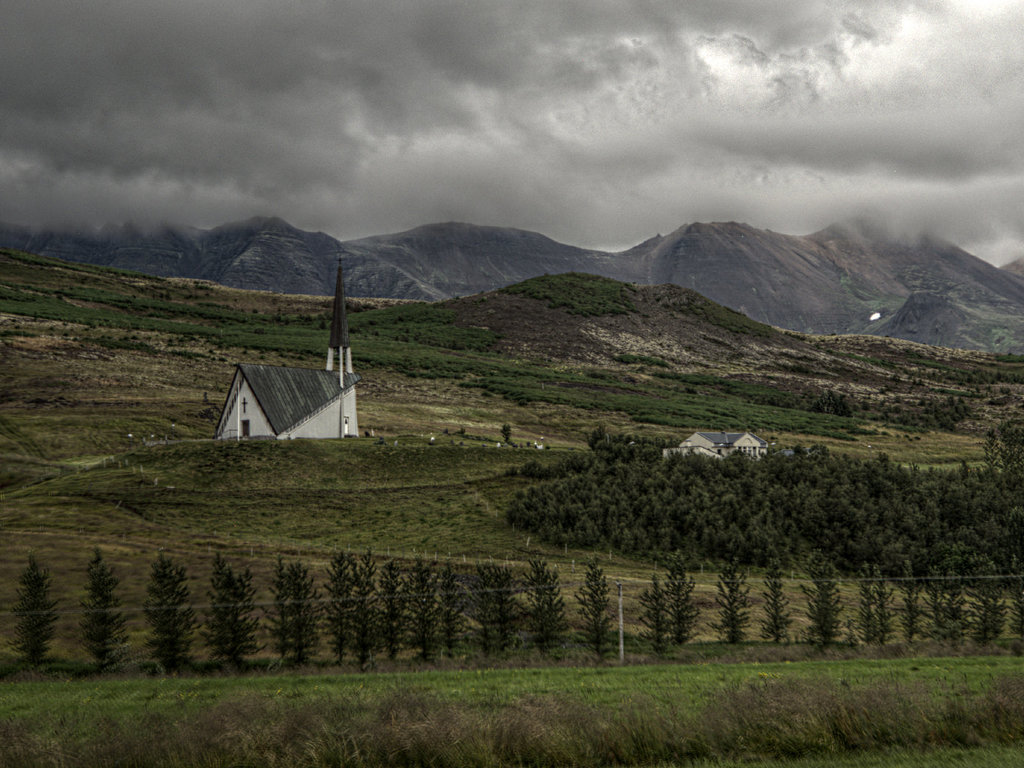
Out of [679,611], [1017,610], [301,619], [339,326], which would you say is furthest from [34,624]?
[339,326]

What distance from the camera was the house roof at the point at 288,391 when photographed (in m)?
70.8

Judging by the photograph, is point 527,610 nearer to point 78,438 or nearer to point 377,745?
point 377,745

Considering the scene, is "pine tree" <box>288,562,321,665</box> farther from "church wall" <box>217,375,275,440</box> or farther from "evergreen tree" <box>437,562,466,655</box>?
"church wall" <box>217,375,275,440</box>

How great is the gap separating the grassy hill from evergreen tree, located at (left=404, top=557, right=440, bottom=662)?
487 inches

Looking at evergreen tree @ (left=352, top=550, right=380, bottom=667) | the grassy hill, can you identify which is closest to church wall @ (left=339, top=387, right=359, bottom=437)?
the grassy hill

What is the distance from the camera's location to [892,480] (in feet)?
203

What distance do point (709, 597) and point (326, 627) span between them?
2331 cm

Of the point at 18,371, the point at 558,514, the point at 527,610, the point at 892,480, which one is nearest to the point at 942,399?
the point at 892,480

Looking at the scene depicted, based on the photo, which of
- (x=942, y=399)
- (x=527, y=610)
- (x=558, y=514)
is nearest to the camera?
(x=527, y=610)

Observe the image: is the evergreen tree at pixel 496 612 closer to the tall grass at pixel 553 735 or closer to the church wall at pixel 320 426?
the tall grass at pixel 553 735

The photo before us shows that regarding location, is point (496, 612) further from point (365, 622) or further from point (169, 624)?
point (169, 624)

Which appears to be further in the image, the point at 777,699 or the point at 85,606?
the point at 85,606

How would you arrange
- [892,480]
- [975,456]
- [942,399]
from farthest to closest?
[942,399], [975,456], [892,480]

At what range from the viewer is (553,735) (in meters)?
13.6
